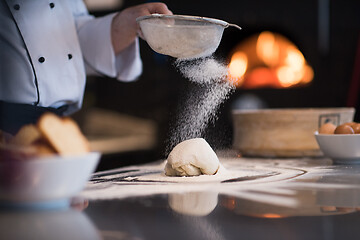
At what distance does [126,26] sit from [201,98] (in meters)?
Answer: 0.47

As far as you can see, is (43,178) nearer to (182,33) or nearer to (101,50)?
(182,33)

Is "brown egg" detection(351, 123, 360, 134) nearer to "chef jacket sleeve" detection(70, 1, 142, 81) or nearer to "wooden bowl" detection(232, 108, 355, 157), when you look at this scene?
"wooden bowl" detection(232, 108, 355, 157)

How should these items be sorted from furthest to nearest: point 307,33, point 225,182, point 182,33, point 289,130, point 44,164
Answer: point 307,33 < point 289,130 < point 182,33 < point 225,182 < point 44,164

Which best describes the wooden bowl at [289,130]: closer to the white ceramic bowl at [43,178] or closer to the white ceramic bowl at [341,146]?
the white ceramic bowl at [341,146]

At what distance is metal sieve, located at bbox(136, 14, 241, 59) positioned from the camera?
1229mm

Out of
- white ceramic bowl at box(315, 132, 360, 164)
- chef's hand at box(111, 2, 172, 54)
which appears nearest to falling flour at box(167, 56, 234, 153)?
chef's hand at box(111, 2, 172, 54)

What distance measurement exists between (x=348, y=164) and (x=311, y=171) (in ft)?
0.75

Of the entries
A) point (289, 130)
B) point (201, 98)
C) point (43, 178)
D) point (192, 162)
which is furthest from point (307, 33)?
point (43, 178)

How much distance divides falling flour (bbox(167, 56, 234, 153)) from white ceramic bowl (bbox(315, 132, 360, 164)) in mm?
347

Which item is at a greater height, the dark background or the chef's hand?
the chef's hand

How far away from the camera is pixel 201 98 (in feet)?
4.64

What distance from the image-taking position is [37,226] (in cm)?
65

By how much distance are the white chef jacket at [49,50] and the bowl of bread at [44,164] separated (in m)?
0.84

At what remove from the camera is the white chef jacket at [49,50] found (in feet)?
5.01
